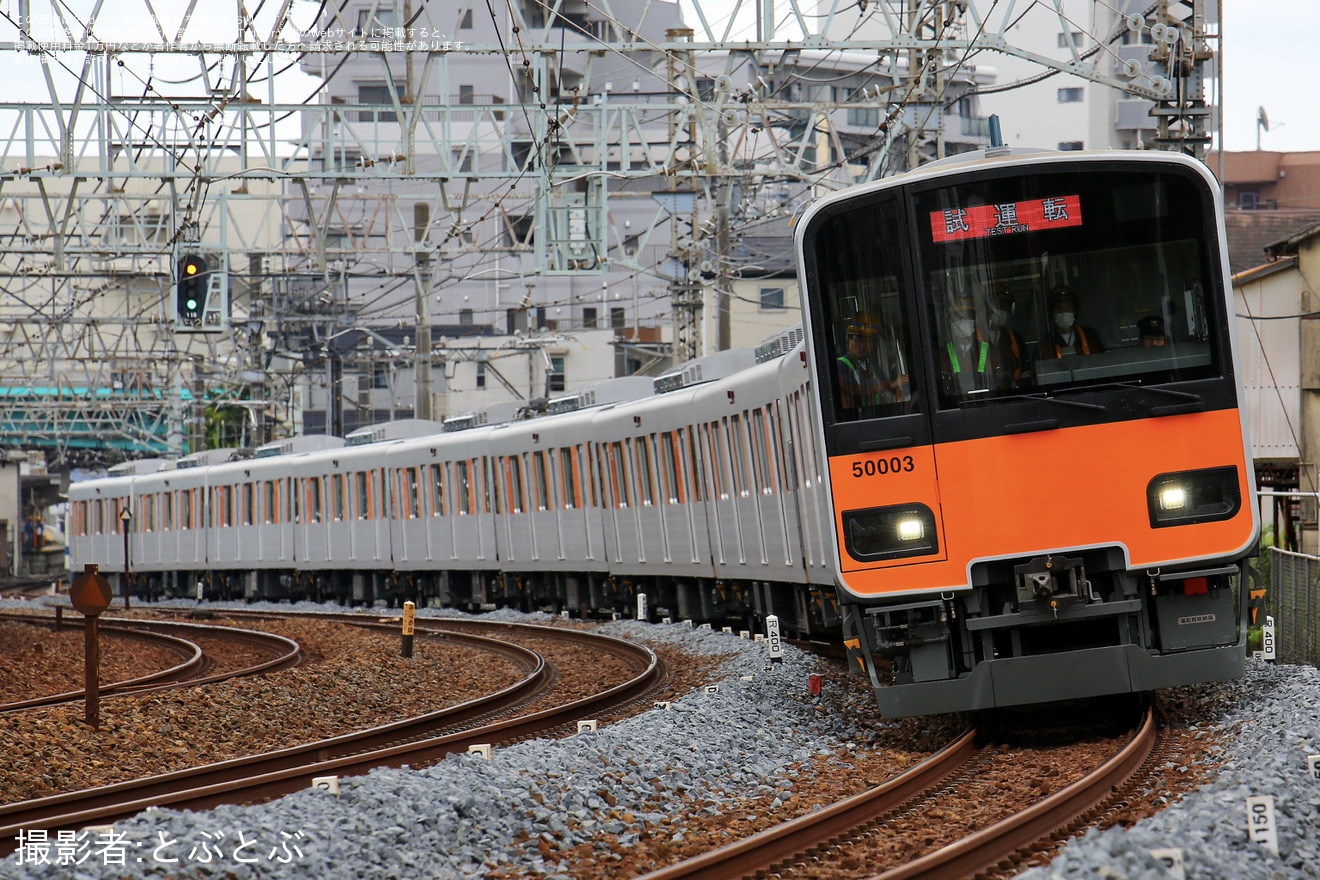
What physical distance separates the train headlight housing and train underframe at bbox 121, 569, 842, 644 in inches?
172

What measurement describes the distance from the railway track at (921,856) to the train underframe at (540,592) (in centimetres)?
509

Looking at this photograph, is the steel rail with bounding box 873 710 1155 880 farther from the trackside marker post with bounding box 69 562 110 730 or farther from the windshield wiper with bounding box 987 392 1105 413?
the trackside marker post with bounding box 69 562 110 730

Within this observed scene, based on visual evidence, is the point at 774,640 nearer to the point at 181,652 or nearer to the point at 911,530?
the point at 911,530

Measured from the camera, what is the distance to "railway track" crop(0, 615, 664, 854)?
296 inches

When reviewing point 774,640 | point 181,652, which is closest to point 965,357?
point 774,640

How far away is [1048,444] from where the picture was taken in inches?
310

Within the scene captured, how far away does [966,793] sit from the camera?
698cm

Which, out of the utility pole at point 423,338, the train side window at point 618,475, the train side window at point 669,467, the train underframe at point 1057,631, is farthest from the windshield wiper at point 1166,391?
the utility pole at point 423,338

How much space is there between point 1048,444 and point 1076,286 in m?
0.75

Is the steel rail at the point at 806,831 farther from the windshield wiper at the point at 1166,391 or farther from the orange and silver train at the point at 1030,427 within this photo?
the windshield wiper at the point at 1166,391

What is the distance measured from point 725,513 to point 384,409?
4460 centimetres

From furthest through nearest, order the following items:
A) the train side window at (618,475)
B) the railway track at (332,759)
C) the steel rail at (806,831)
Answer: the train side window at (618,475) < the railway track at (332,759) < the steel rail at (806,831)

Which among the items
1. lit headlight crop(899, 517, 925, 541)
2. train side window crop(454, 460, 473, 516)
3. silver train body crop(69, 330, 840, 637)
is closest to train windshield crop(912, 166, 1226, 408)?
lit headlight crop(899, 517, 925, 541)

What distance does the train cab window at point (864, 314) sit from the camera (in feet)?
26.6
